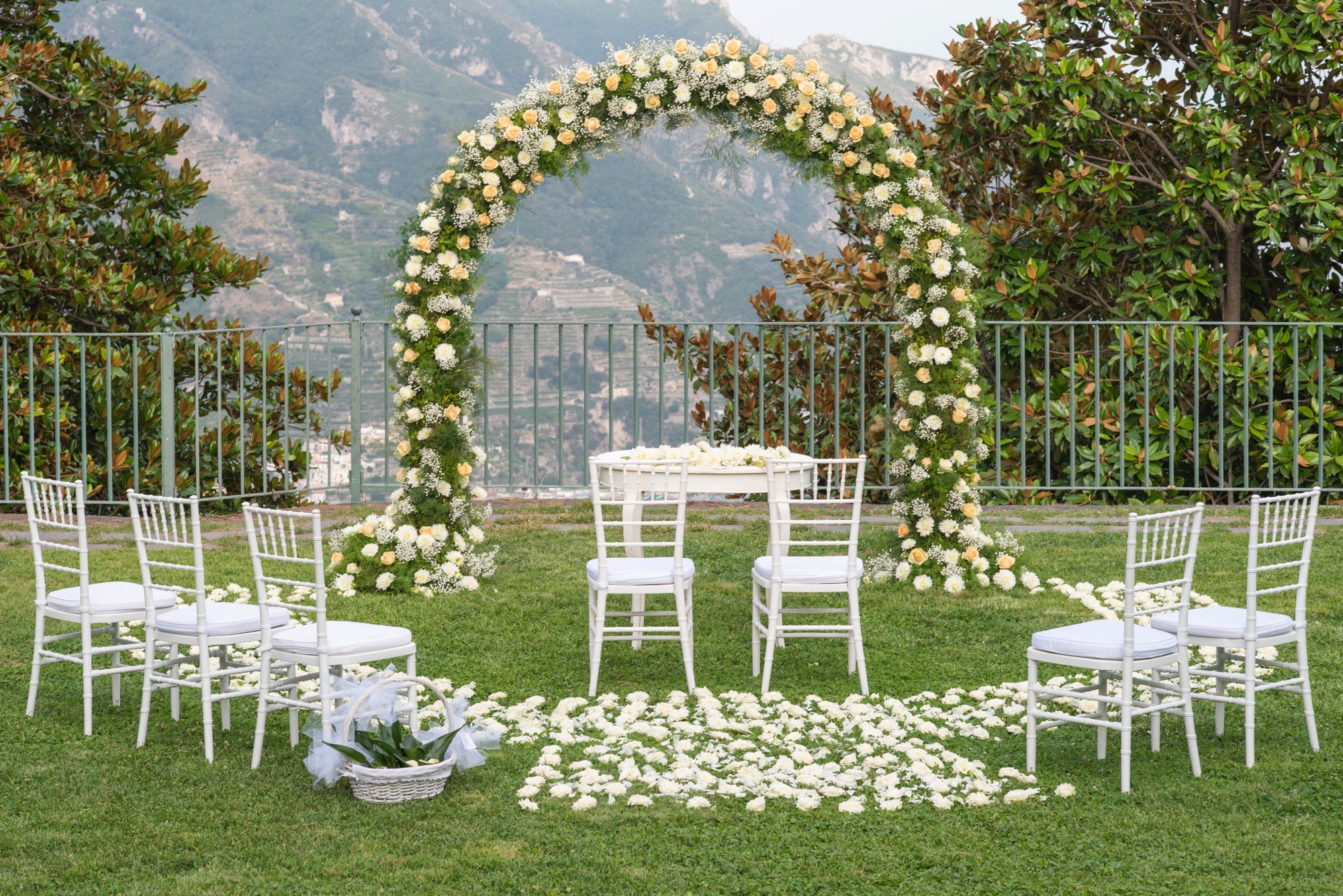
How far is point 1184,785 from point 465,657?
2.95m

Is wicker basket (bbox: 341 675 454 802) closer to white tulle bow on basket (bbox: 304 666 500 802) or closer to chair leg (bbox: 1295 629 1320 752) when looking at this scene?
white tulle bow on basket (bbox: 304 666 500 802)

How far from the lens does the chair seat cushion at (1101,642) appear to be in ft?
14.0

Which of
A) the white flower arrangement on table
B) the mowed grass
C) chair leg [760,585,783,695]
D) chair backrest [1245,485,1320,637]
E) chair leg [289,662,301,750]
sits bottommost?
the mowed grass

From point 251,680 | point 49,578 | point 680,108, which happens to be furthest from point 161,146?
point 251,680

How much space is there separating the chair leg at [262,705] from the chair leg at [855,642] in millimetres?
2166

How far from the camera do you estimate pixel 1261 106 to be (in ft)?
34.1

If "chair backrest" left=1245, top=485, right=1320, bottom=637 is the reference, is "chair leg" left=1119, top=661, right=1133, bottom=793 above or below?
below

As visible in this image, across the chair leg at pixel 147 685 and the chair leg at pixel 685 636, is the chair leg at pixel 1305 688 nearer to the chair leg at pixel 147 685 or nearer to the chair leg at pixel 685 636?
the chair leg at pixel 685 636

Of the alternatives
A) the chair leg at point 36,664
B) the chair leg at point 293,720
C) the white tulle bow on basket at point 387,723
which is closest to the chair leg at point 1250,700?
the white tulle bow on basket at point 387,723

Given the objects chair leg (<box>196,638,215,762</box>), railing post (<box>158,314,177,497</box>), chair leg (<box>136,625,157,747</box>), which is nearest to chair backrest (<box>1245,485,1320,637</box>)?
chair leg (<box>196,638,215,762</box>)

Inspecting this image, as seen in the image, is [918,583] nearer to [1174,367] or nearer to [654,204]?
[1174,367]

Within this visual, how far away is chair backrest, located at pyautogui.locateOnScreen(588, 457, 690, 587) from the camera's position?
5.32m

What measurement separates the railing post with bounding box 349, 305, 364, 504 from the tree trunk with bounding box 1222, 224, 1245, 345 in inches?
254

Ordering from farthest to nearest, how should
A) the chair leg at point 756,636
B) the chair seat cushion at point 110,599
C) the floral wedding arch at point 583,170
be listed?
1. the floral wedding arch at point 583,170
2. the chair leg at point 756,636
3. the chair seat cushion at point 110,599
